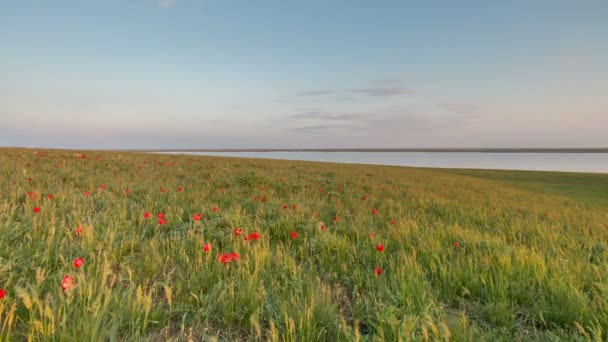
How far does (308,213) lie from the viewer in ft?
16.1

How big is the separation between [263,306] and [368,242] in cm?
188

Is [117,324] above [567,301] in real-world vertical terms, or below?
above

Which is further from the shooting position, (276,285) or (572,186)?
(572,186)

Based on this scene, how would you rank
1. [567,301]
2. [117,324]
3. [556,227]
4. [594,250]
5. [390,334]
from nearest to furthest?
[117,324] → [390,334] → [567,301] → [594,250] → [556,227]

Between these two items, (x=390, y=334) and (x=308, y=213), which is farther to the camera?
(x=308, y=213)

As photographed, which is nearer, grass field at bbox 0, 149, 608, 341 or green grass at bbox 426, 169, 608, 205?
grass field at bbox 0, 149, 608, 341

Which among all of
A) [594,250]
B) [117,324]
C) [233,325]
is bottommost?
[594,250]

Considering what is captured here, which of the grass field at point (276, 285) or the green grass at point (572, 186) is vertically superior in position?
the grass field at point (276, 285)

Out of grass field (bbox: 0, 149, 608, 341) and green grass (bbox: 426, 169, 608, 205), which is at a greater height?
grass field (bbox: 0, 149, 608, 341)

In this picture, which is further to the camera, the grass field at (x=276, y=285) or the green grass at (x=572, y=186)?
the green grass at (x=572, y=186)

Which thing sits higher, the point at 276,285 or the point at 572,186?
the point at 276,285

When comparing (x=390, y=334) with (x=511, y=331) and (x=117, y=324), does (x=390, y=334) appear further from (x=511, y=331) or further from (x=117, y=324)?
(x=117, y=324)

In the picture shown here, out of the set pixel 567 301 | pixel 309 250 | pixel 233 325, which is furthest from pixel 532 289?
pixel 233 325

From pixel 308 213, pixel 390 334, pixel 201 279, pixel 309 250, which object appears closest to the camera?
pixel 390 334
